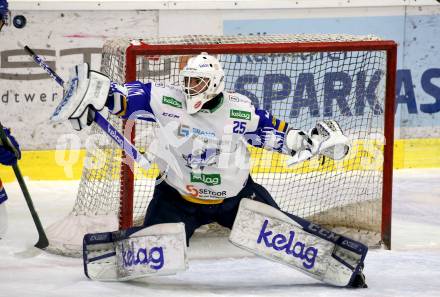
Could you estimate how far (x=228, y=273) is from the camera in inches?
196

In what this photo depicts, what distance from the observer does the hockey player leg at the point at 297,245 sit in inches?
181

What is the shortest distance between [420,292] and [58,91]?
10.5 ft

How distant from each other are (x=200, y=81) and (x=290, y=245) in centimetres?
79

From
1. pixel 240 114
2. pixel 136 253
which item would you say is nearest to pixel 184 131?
pixel 240 114

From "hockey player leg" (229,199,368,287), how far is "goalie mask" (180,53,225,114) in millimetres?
465

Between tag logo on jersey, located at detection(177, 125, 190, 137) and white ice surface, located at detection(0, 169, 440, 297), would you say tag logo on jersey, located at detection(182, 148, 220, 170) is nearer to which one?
tag logo on jersey, located at detection(177, 125, 190, 137)

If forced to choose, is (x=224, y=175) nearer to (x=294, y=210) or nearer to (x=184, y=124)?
(x=184, y=124)

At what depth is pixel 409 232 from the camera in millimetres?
5922

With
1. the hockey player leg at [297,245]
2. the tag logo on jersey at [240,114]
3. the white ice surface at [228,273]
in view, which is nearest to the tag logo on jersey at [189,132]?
the tag logo on jersey at [240,114]

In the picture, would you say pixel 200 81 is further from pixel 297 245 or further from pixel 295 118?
pixel 295 118

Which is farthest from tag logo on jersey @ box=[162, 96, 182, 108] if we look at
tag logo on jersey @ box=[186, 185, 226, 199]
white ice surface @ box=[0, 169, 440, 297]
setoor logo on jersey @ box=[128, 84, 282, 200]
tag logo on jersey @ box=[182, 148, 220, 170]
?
white ice surface @ box=[0, 169, 440, 297]

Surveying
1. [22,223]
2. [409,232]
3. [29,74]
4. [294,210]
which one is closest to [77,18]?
[29,74]

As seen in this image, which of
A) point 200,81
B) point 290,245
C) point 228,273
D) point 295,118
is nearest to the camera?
point 200,81

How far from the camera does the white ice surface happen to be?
454cm
